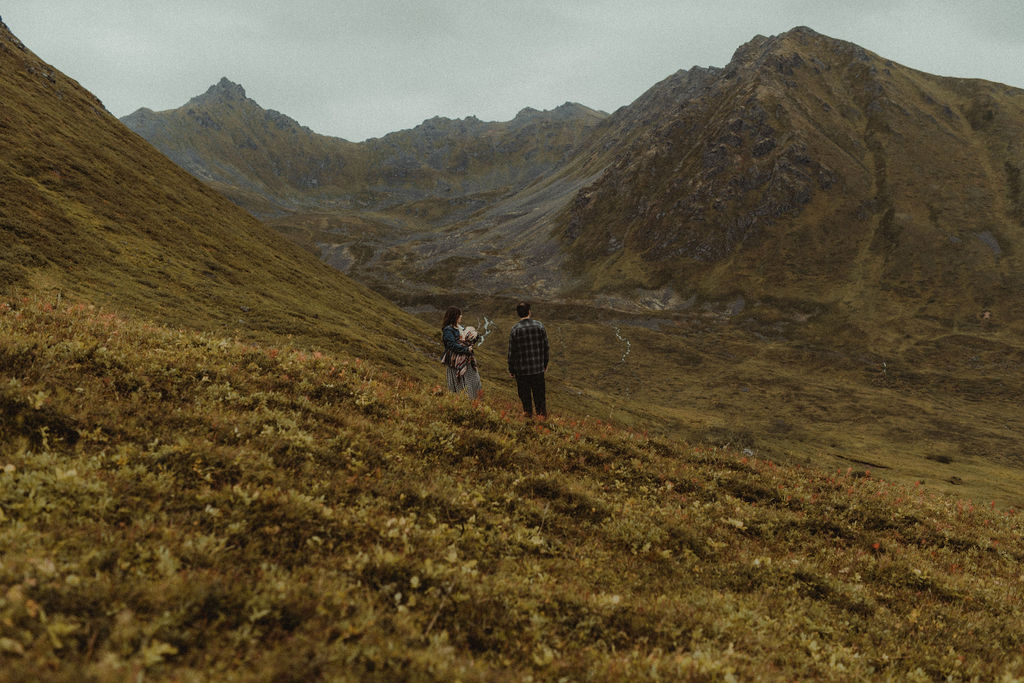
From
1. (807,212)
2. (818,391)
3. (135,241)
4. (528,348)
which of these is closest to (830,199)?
(807,212)

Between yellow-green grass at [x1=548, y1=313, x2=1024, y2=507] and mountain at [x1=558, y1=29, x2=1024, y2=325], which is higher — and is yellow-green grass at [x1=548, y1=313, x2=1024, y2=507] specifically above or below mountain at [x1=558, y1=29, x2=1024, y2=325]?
below

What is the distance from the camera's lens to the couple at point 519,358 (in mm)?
15711

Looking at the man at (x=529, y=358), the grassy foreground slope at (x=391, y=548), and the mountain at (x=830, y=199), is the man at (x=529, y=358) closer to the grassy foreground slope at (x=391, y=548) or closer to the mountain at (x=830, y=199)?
the grassy foreground slope at (x=391, y=548)

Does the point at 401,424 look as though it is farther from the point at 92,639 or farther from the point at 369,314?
the point at 369,314

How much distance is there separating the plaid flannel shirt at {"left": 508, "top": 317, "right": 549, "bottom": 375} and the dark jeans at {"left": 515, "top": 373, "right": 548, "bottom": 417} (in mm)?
217

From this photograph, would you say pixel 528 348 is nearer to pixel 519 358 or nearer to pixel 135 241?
pixel 519 358

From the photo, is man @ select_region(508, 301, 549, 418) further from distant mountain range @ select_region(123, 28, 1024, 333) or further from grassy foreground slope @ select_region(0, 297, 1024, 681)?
distant mountain range @ select_region(123, 28, 1024, 333)

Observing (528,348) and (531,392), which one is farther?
(531,392)

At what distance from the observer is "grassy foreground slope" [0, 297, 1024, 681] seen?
479 cm

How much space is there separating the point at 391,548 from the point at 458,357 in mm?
10391

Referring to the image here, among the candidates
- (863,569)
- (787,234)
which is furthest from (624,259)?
(863,569)

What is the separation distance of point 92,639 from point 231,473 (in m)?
3.93

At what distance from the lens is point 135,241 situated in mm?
40281

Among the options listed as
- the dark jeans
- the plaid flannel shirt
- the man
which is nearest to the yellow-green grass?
the dark jeans
